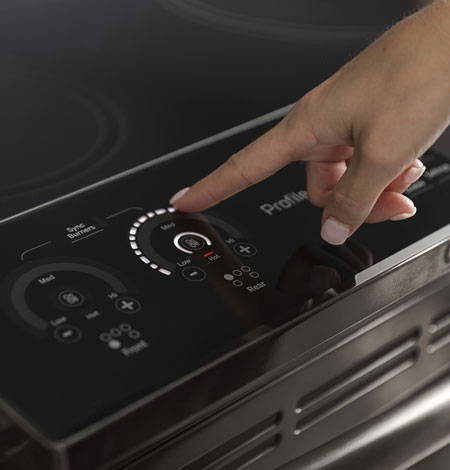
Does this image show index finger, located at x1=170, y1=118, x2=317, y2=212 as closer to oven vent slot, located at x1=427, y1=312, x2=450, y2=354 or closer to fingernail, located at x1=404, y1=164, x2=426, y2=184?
fingernail, located at x1=404, y1=164, x2=426, y2=184

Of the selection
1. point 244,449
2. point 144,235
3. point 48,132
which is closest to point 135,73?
point 48,132

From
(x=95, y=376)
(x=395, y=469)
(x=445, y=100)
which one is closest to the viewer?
(x=95, y=376)

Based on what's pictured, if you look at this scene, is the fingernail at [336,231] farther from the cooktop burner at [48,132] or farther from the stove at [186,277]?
the cooktop burner at [48,132]

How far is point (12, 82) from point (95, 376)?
0.34m

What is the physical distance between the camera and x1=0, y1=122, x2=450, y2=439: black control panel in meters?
0.55

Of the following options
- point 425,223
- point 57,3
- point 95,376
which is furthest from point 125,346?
point 57,3

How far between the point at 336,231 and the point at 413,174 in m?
0.09

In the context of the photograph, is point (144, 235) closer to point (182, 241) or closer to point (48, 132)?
point (182, 241)

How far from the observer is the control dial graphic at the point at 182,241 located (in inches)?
24.7

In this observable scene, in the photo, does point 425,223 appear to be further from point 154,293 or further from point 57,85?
point 57,85

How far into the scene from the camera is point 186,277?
62 cm

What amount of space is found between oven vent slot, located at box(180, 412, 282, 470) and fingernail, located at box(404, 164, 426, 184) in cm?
19

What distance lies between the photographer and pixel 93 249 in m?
0.63

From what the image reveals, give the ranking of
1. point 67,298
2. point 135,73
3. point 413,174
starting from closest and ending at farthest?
point 67,298
point 413,174
point 135,73
